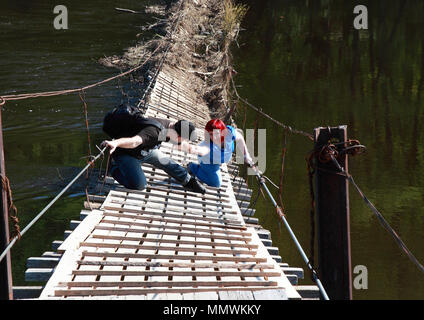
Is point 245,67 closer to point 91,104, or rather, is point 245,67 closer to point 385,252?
point 91,104

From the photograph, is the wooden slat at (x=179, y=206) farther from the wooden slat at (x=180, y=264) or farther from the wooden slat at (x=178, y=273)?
the wooden slat at (x=178, y=273)

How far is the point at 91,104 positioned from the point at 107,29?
5.89 metres

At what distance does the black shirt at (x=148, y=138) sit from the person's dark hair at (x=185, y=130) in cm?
11

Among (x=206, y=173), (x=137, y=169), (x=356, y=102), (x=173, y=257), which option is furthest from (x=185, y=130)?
(x=356, y=102)

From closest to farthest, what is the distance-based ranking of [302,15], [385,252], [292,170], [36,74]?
[385,252]
[292,170]
[36,74]
[302,15]

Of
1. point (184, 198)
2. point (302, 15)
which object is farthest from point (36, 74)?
point (302, 15)

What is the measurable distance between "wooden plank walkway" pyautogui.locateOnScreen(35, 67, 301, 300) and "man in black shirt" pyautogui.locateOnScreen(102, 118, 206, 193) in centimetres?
18

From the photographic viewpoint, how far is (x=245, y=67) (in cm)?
1580

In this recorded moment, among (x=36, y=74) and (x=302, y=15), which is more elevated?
(x=302, y=15)

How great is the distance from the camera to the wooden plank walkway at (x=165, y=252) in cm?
343

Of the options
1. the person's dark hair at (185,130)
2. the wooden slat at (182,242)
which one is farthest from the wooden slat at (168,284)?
the person's dark hair at (185,130)

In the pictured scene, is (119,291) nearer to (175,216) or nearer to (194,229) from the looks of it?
(194,229)

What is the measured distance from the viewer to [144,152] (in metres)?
5.27
